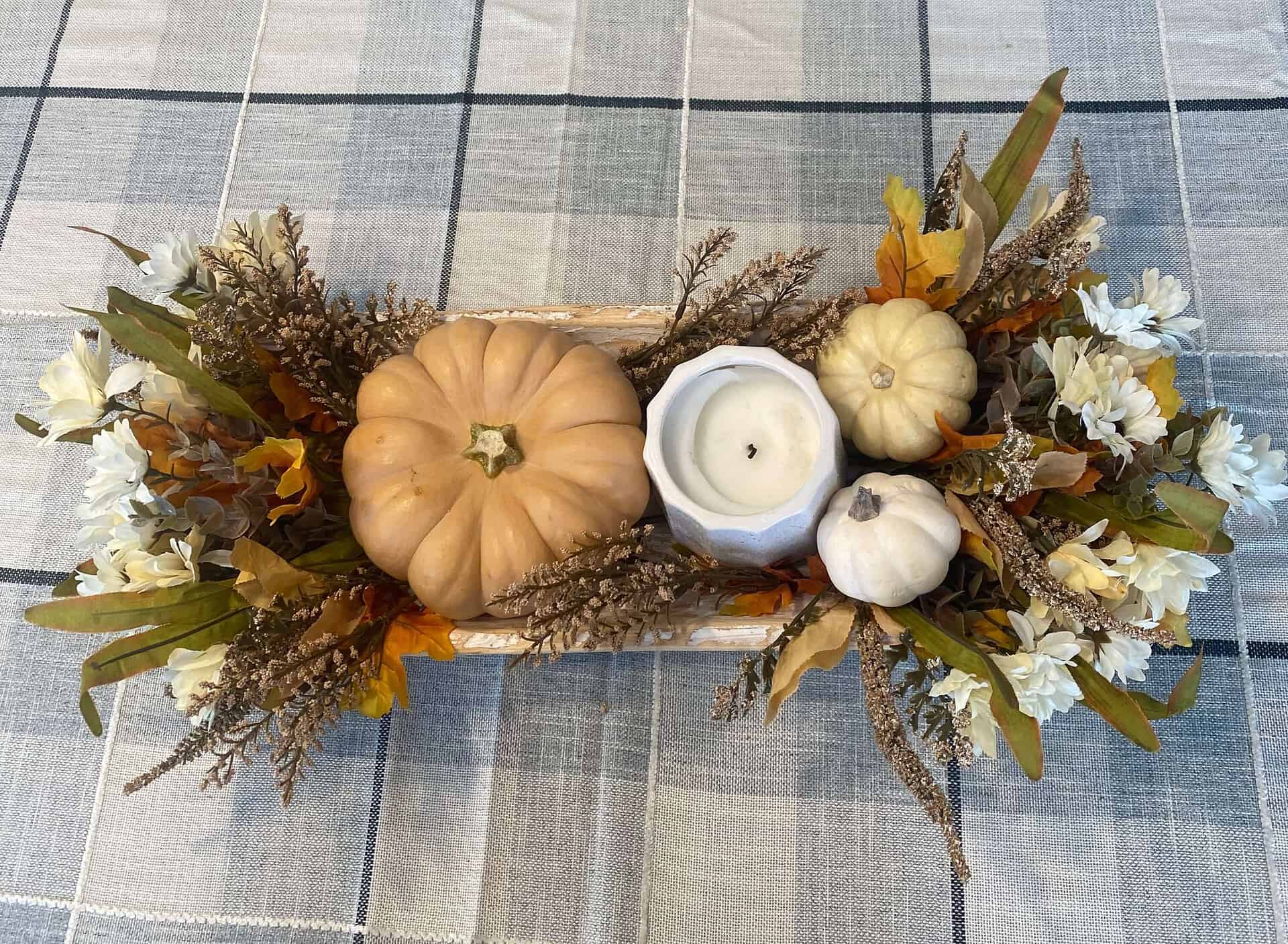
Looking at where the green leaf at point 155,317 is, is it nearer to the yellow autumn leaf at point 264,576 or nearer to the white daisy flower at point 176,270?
the white daisy flower at point 176,270

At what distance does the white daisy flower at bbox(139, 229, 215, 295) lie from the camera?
0.66 m

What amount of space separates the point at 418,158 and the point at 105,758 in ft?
2.35

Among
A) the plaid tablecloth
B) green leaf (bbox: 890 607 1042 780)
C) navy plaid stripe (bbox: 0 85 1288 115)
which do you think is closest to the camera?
green leaf (bbox: 890 607 1042 780)

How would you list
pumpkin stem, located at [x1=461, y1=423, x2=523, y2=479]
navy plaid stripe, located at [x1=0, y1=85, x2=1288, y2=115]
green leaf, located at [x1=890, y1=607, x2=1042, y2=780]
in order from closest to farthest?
1. green leaf, located at [x1=890, y1=607, x2=1042, y2=780]
2. pumpkin stem, located at [x1=461, y1=423, x2=523, y2=479]
3. navy plaid stripe, located at [x1=0, y1=85, x2=1288, y2=115]

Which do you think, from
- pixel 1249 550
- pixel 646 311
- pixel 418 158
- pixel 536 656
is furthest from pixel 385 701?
pixel 1249 550

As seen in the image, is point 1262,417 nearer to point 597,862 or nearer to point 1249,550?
point 1249,550

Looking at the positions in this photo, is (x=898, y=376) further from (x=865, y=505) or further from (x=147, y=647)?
(x=147, y=647)

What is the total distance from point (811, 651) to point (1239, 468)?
33 cm

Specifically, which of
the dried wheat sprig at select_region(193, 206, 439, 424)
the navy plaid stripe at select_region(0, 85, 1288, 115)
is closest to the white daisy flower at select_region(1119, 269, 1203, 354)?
the navy plaid stripe at select_region(0, 85, 1288, 115)

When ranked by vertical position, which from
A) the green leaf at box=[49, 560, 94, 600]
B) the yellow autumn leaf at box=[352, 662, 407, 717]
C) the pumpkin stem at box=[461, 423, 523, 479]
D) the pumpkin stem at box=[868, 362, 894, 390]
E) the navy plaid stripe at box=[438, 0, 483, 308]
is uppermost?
the navy plaid stripe at box=[438, 0, 483, 308]

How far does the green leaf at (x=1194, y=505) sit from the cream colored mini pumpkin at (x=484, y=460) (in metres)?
0.35

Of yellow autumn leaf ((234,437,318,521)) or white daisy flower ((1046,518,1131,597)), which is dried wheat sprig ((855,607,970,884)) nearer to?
white daisy flower ((1046,518,1131,597))

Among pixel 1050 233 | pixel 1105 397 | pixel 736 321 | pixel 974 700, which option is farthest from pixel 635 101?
pixel 974 700

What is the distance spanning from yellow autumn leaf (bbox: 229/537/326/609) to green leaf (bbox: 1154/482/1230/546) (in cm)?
60
